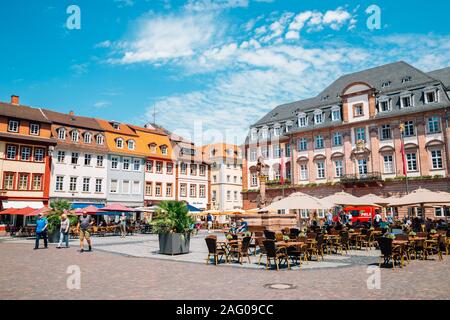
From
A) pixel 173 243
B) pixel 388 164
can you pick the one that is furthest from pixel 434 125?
pixel 173 243

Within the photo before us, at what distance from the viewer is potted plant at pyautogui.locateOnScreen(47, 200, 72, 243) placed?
22750 mm

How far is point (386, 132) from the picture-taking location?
39562 mm

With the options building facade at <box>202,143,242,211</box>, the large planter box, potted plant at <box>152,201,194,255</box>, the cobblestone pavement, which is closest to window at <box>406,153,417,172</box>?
the cobblestone pavement

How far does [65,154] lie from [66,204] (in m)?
19.1

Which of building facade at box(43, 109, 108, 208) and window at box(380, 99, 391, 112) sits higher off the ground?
window at box(380, 99, 391, 112)

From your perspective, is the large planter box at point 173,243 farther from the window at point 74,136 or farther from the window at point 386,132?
the window at point 386,132

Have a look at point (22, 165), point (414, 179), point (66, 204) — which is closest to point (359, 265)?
point (66, 204)

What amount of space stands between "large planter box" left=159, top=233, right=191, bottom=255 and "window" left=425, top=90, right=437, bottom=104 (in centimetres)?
3070

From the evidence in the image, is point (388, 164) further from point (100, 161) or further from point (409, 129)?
point (100, 161)

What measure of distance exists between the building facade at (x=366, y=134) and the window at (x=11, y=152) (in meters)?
28.1

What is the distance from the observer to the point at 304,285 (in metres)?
9.09

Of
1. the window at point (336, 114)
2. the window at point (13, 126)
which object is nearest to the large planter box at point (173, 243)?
the window at point (13, 126)

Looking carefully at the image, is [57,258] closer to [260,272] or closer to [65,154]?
[260,272]

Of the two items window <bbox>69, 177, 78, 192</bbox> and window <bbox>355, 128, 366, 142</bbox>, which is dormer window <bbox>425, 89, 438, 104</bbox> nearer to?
window <bbox>355, 128, 366, 142</bbox>
